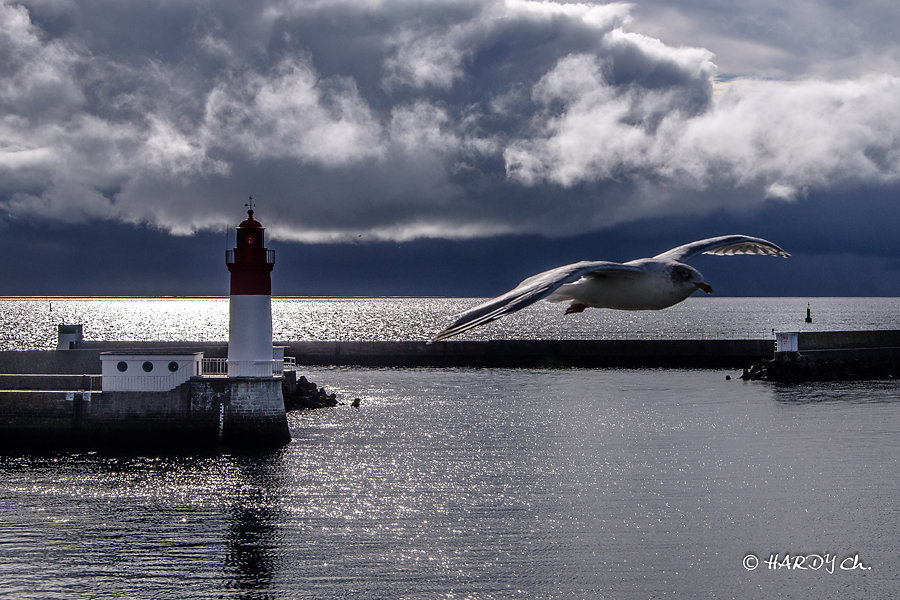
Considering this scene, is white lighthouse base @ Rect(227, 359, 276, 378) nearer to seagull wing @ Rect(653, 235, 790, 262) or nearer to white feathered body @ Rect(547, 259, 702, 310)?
seagull wing @ Rect(653, 235, 790, 262)

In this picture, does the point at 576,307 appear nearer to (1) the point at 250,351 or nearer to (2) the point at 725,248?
(2) the point at 725,248

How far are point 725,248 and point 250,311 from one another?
2283 cm

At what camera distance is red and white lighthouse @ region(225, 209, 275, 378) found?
3394 centimetres

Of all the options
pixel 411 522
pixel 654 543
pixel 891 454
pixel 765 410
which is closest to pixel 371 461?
pixel 411 522

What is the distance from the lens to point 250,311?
34.3 metres

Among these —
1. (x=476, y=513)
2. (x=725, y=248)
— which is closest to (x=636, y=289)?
(x=725, y=248)

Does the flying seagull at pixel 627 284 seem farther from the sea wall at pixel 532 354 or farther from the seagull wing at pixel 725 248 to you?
the sea wall at pixel 532 354

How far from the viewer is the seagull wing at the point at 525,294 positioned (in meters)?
7.28

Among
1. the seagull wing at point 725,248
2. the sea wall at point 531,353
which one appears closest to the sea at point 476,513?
the seagull wing at point 725,248

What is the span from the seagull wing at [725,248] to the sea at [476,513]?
33.1 ft

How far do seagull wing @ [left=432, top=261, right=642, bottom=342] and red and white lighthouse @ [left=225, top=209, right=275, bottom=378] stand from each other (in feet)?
83.3

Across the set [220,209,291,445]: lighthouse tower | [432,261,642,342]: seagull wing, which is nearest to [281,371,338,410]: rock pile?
[220,209,291,445]: lighthouse tower

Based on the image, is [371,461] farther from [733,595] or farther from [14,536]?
[733,595]

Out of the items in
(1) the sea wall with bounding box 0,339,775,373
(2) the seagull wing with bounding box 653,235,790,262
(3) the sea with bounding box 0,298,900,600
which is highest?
(2) the seagull wing with bounding box 653,235,790,262
